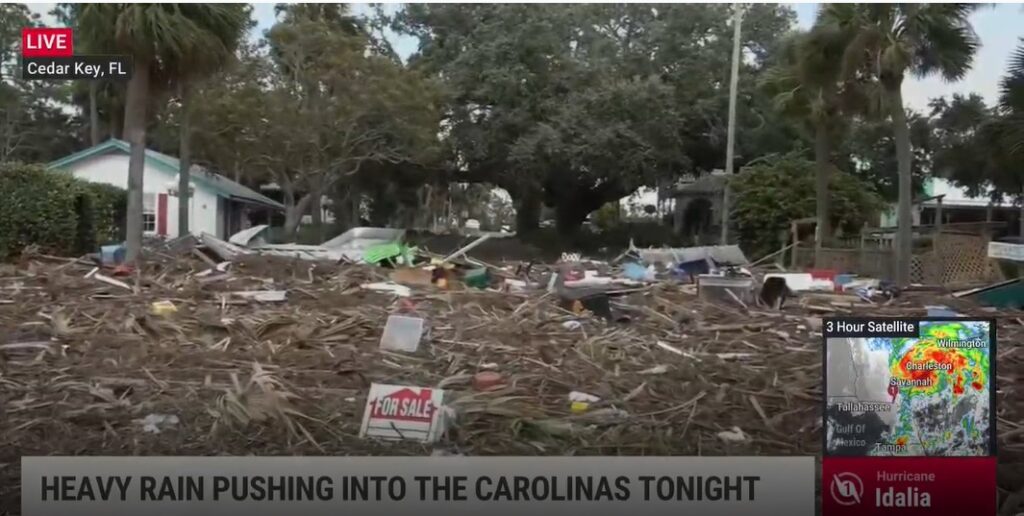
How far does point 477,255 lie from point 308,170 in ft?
1.98

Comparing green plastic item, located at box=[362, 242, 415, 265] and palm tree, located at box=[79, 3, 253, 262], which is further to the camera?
green plastic item, located at box=[362, 242, 415, 265]

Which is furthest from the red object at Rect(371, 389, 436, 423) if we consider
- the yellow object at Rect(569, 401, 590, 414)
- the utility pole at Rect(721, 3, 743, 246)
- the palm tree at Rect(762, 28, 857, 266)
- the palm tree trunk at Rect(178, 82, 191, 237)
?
the palm tree at Rect(762, 28, 857, 266)

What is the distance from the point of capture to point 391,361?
128 inches

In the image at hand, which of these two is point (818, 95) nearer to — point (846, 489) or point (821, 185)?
point (821, 185)

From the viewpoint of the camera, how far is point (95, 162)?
3348mm

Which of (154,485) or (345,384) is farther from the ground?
(345,384)

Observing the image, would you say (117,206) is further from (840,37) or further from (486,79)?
(840,37)

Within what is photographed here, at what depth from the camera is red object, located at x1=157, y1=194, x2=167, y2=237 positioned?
3.35 meters

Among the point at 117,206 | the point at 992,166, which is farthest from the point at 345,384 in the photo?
the point at 992,166

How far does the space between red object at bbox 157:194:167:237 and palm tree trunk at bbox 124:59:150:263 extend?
0.20ft

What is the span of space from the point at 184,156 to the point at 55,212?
42 centimetres

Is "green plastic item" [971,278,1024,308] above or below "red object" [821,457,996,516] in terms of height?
above

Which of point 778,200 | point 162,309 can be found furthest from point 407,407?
point 778,200

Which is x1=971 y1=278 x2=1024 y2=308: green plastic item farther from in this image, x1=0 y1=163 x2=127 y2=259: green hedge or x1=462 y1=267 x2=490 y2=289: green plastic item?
x1=0 y1=163 x2=127 y2=259: green hedge
